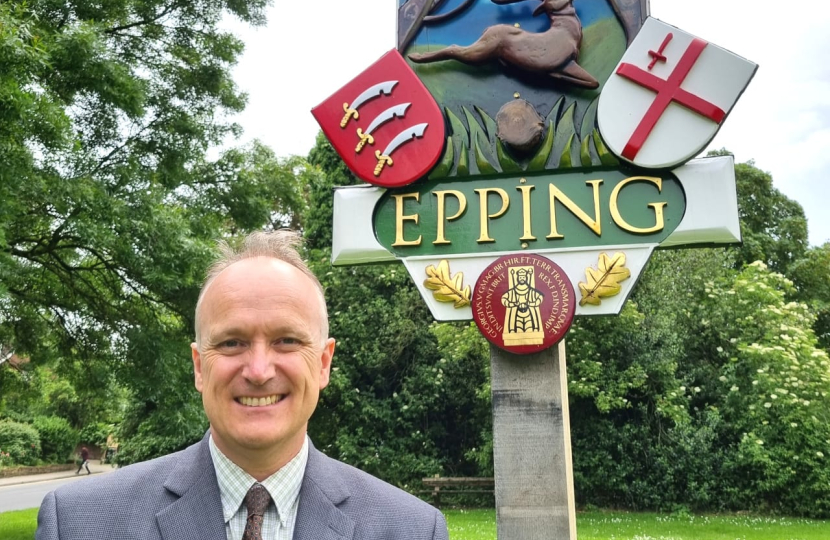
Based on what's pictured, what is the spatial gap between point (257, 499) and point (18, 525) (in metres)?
12.9

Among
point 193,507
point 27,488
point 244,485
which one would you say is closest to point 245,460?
point 244,485

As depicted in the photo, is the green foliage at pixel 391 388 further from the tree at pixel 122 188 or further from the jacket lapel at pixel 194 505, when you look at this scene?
the jacket lapel at pixel 194 505

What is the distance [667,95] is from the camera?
187 inches

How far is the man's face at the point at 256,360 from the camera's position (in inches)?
60.1

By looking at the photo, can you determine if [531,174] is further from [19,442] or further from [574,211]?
[19,442]

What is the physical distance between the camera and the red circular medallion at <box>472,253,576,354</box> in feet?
15.0

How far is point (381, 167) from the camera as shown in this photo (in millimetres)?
5168

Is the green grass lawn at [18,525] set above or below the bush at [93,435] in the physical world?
below

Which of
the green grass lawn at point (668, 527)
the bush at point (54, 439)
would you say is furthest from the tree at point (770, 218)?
the bush at point (54, 439)

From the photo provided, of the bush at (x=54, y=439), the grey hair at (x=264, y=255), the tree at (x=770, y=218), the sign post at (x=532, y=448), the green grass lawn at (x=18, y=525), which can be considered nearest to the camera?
the grey hair at (x=264, y=255)

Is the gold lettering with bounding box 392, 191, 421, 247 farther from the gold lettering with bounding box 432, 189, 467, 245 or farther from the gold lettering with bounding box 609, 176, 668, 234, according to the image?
the gold lettering with bounding box 609, 176, 668, 234

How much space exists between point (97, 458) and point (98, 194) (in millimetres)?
36133

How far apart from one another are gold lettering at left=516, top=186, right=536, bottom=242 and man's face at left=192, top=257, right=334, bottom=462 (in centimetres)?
343

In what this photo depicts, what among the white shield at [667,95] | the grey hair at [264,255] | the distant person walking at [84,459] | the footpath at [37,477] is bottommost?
the footpath at [37,477]
